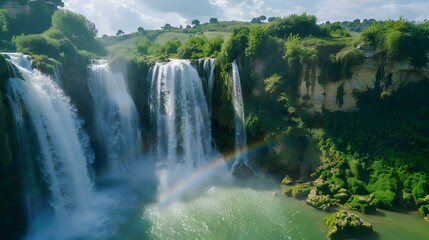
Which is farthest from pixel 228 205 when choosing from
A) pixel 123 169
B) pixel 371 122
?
pixel 371 122

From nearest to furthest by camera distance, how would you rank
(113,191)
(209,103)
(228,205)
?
(228,205)
(113,191)
(209,103)

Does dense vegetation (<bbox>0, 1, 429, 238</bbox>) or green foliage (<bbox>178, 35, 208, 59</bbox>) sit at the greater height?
green foliage (<bbox>178, 35, 208, 59</bbox>)

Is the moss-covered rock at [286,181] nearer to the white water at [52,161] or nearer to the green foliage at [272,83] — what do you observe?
the green foliage at [272,83]

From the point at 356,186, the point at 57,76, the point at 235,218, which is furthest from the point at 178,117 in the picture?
the point at 356,186

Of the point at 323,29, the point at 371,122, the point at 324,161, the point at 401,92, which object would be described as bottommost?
the point at 324,161

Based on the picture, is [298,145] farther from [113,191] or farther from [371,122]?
[113,191]

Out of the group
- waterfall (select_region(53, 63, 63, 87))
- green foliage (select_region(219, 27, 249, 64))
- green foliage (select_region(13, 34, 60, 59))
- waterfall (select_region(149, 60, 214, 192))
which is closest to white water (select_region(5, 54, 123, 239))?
waterfall (select_region(53, 63, 63, 87))

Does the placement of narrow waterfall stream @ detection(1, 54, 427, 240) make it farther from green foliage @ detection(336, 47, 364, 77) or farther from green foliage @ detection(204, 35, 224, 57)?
green foliage @ detection(336, 47, 364, 77)
